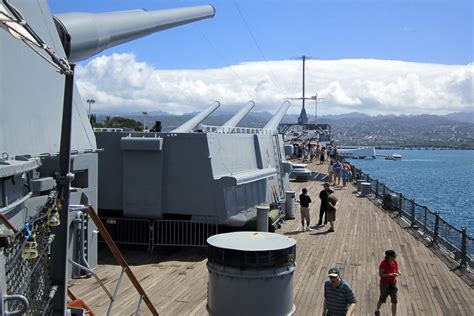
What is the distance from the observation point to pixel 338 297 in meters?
5.40

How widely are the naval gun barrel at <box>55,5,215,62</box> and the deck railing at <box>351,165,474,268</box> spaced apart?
747cm

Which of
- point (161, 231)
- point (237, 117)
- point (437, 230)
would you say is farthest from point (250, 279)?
point (237, 117)

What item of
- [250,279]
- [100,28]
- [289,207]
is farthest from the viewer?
[289,207]

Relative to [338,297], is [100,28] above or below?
above

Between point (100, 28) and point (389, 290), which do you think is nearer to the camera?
point (389, 290)

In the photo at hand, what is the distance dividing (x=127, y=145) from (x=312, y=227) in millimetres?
6185

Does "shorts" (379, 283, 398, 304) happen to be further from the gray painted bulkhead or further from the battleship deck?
the gray painted bulkhead

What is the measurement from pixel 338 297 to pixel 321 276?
435cm

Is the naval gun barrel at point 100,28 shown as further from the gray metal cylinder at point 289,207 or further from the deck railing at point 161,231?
the gray metal cylinder at point 289,207

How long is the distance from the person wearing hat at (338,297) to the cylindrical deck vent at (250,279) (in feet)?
1.60

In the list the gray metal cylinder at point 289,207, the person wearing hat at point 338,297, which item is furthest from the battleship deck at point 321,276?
the person wearing hat at point 338,297

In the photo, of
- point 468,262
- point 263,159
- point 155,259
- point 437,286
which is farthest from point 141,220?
point 468,262

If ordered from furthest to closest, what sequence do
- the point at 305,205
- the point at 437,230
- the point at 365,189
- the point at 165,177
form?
the point at 365,189, the point at 305,205, the point at 437,230, the point at 165,177

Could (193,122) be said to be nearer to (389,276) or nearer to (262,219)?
(262,219)
